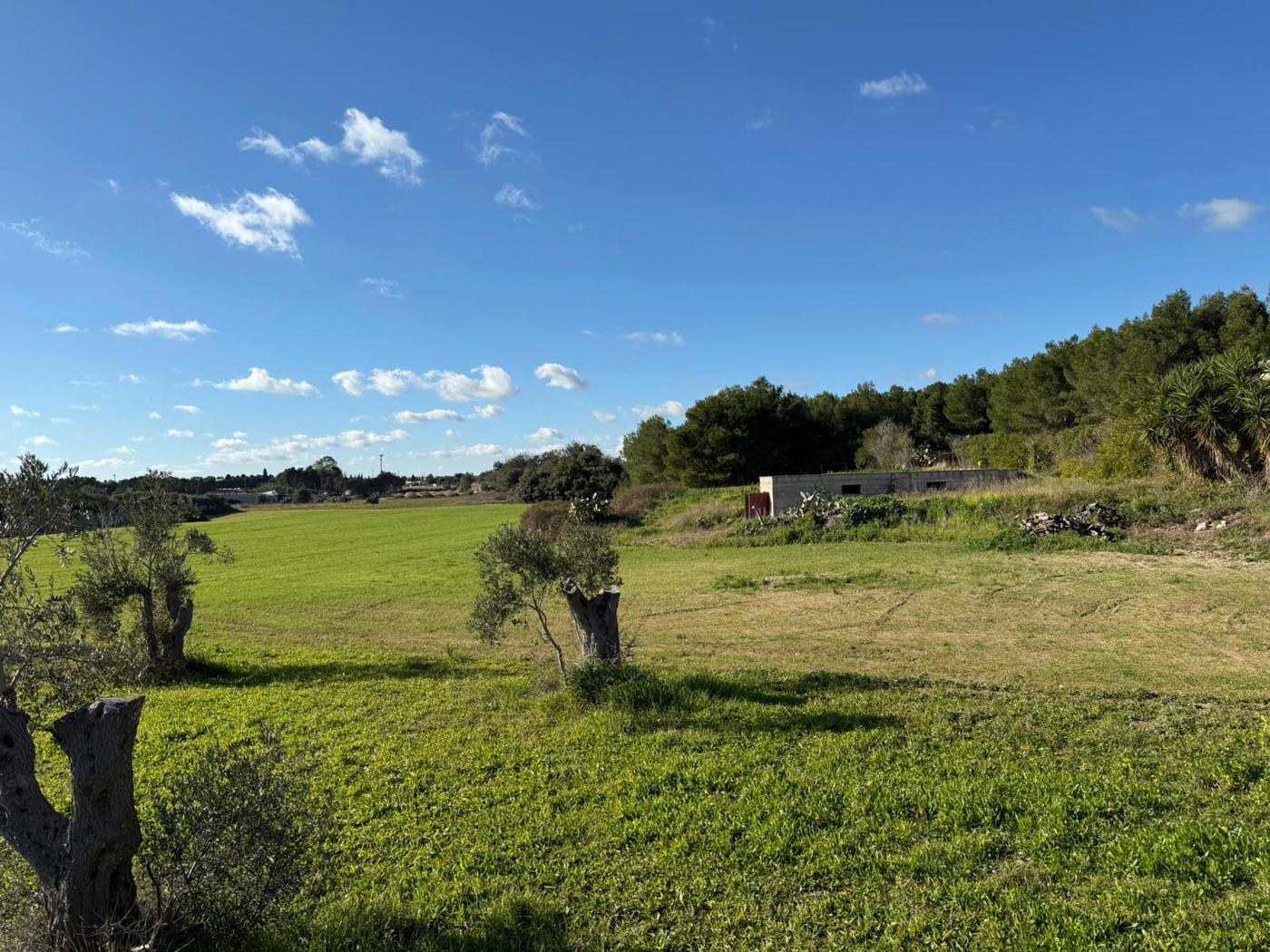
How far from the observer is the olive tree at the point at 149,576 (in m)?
12.9

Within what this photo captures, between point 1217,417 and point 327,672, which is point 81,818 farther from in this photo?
point 1217,417

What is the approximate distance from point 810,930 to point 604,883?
4.90 feet

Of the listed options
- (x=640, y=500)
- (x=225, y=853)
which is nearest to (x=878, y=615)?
(x=225, y=853)

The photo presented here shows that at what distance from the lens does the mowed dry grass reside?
11.0 m

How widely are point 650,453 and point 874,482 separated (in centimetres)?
3128

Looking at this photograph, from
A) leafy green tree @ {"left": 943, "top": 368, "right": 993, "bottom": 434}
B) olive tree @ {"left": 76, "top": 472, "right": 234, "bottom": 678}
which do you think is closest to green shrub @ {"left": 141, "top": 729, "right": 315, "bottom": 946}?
olive tree @ {"left": 76, "top": 472, "right": 234, "bottom": 678}

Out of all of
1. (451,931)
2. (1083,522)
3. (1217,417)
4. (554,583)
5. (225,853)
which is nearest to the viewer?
(225,853)

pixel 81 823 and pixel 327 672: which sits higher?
pixel 81 823

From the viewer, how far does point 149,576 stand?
13.4 m

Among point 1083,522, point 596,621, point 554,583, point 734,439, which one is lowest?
point 1083,522

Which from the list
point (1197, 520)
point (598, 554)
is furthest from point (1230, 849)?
point (1197, 520)

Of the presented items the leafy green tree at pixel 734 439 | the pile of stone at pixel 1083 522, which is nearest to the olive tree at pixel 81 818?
the pile of stone at pixel 1083 522

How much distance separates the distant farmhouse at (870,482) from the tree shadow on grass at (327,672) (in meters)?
25.3

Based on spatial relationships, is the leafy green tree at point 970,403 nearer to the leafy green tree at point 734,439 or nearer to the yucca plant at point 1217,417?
the leafy green tree at point 734,439
